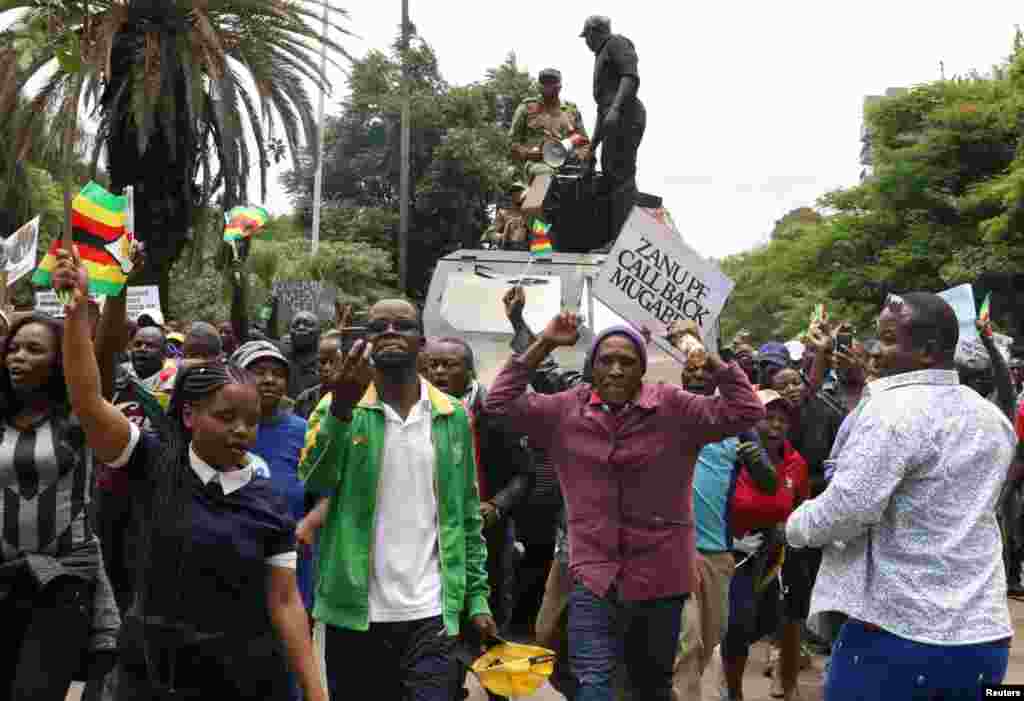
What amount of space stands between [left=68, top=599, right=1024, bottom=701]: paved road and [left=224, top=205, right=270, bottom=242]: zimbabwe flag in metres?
6.79

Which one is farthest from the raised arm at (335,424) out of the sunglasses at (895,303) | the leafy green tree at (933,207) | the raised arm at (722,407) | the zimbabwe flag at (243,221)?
the leafy green tree at (933,207)

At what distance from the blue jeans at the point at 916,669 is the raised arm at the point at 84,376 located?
203cm

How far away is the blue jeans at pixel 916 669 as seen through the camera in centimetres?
361

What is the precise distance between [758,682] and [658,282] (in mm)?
2880

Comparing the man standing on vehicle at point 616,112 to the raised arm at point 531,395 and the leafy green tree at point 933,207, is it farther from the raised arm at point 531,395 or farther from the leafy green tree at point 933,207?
the leafy green tree at point 933,207

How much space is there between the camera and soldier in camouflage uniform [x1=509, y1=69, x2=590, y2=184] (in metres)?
12.5

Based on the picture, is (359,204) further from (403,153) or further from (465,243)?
(403,153)

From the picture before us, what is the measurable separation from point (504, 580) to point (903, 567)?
317 cm

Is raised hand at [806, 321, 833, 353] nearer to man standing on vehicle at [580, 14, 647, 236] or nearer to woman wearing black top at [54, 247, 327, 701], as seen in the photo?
woman wearing black top at [54, 247, 327, 701]

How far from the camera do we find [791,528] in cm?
388

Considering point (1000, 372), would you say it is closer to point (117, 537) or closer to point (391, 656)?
point (391, 656)

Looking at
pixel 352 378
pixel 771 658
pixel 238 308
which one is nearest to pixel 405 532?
pixel 352 378

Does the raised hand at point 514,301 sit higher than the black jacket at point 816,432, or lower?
higher

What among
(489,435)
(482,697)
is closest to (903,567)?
(489,435)
